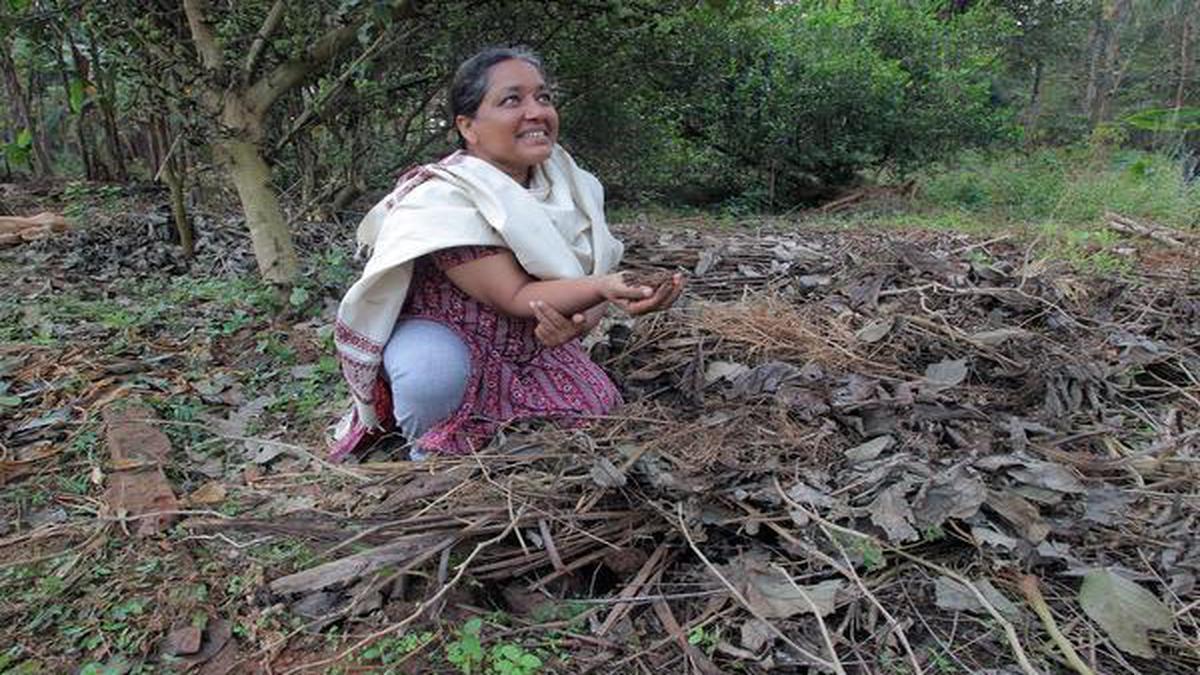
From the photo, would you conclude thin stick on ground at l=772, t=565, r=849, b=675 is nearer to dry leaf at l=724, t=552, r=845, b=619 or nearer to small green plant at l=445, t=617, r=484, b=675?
dry leaf at l=724, t=552, r=845, b=619

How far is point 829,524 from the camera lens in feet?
4.89

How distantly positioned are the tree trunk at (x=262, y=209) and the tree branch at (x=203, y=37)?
320 millimetres

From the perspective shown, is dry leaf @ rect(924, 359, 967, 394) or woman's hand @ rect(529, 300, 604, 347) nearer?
woman's hand @ rect(529, 300, 604, 347)

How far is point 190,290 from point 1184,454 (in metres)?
3.89

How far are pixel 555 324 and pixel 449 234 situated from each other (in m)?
0.35

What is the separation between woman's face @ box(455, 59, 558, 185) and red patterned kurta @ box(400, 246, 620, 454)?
0.99 feet

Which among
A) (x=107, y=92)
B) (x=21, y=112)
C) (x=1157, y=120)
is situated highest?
(x=107, y=92)

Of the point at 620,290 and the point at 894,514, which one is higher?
the point at 620,290

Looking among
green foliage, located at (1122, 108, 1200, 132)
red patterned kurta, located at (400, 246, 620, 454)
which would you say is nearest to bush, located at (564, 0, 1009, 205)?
green foliage, located at (1122, 108, 1200, 132)

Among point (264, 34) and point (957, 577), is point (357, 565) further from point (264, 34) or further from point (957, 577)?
point (264, 34)

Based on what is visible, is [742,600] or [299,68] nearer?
[742,600]

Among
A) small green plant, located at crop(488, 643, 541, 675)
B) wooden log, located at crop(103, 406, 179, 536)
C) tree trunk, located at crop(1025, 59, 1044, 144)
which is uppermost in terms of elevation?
wooden log, located at crop(103, 406, 179, 536)

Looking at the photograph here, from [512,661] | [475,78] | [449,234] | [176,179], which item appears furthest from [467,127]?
[176,179]

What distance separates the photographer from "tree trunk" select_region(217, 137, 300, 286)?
10.8 ft
